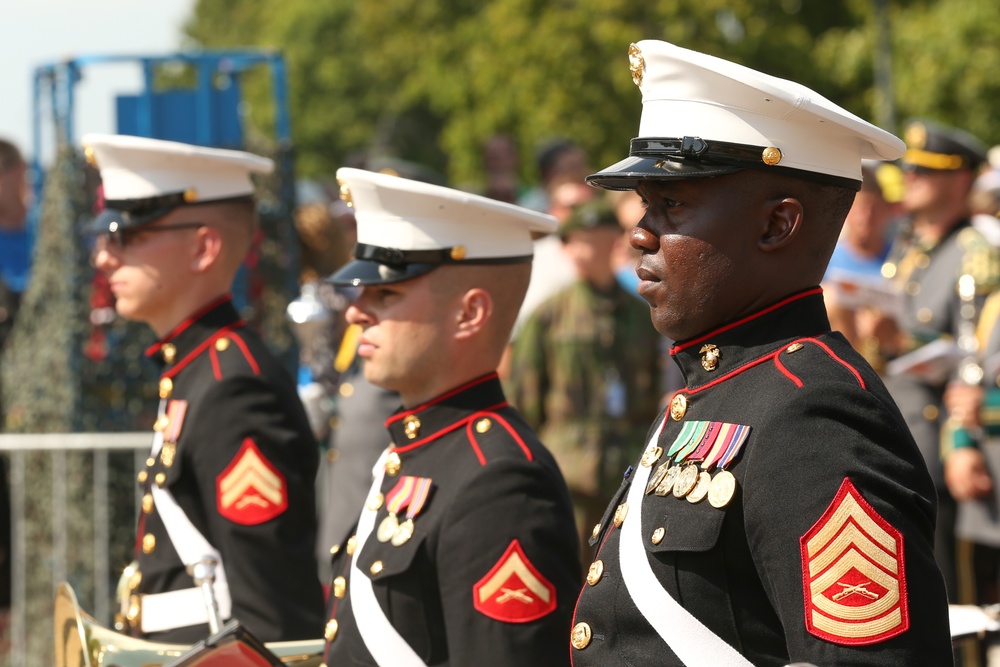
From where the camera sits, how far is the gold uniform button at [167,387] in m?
4.79

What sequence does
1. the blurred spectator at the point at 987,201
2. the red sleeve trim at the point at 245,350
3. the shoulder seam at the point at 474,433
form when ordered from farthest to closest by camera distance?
the blurred spectator at the point at 987,201
the red sleeve trim at the point at 245,350
the shoulder seam at the point at 474,433

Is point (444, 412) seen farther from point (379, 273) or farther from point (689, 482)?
point (689, 482)

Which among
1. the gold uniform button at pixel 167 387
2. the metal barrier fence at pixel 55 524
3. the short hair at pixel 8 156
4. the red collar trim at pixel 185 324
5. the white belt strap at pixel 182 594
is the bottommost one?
the metal barrier fence at pixel 55 524

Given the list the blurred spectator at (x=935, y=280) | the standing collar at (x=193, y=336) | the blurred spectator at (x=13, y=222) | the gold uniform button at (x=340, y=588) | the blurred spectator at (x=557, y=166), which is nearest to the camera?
the gold uniform button at (x=340, y=588)

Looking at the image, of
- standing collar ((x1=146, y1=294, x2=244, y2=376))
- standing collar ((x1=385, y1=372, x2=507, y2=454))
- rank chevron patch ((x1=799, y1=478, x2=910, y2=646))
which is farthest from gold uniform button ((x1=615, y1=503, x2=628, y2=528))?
standing collar ((x1=146, y1=294, x2=244, y2=376))

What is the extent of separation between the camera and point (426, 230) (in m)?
3.97

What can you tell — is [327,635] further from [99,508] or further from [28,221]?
[28,221]

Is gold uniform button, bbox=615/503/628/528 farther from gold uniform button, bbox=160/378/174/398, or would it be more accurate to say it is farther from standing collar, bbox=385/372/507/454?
gold uniform button, bbox=160/378/174/398

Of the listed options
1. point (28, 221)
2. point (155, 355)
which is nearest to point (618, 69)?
point (28, 221)

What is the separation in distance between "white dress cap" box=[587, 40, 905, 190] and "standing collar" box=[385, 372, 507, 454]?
1.22 m

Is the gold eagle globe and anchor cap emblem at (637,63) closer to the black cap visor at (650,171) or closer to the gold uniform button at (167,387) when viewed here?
the black cap visor at (650,171)

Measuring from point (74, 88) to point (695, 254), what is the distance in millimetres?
6347

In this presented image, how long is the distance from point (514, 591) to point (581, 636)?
711mm

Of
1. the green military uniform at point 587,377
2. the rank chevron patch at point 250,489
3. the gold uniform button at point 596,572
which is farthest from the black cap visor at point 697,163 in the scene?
the green military uniform at point 587,377
